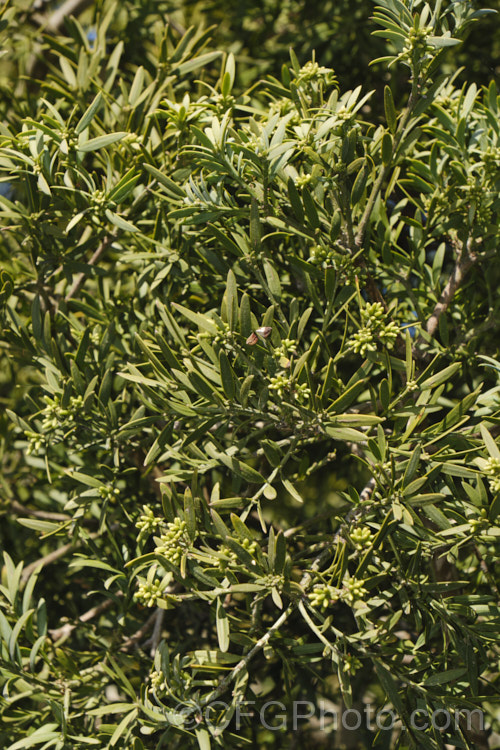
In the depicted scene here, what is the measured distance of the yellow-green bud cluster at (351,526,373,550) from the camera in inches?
27.2

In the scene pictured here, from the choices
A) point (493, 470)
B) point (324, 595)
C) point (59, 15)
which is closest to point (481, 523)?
point (493, 470)

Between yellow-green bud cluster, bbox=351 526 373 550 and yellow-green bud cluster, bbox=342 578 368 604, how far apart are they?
0.04 meters

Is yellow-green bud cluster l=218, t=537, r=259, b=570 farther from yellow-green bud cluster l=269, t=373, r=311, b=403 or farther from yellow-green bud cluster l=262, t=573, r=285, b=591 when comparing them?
yellow-green bud cluster l=269, t=373, r=311, b=403

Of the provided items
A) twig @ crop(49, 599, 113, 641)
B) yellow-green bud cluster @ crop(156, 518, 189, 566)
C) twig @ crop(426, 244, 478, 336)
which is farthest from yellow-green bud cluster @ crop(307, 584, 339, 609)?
twig @ crop(49, 599, 113, 641)

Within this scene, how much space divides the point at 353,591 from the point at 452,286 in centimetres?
41

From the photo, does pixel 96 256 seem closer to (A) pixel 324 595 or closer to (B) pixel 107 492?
(B) pixel 107 492

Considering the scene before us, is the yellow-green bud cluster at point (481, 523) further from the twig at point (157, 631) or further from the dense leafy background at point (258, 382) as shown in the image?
the twig at point (157, 631)

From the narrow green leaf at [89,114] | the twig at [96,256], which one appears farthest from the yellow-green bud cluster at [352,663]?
the narrow green leaf at [89,114]

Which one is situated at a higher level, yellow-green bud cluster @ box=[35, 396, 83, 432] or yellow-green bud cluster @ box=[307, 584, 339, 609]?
yellow-green bud cluster @ box=[35, 396, 83, 432]

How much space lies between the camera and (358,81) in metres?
1.38

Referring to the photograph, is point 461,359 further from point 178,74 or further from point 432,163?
point 178,74

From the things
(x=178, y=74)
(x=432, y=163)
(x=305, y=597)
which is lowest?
(x=305, y=597)

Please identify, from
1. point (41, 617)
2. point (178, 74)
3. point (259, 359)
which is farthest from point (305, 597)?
point (178, 74)

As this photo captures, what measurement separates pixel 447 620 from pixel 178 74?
871 millimetres
